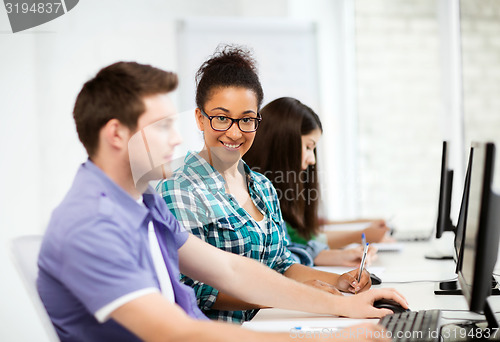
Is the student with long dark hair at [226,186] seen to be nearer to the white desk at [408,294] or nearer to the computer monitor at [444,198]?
the white desk at [408,294]

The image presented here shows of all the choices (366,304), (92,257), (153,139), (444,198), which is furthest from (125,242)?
(444,198)

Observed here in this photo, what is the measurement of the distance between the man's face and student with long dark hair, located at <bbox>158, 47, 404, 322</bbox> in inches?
14.4

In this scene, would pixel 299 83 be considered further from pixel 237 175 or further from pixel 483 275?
pixel 483 275

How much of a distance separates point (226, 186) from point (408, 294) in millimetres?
631

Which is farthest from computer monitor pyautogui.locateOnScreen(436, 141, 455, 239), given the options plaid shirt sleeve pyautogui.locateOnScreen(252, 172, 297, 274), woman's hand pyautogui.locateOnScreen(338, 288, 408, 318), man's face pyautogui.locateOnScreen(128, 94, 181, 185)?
man's face pyautogui.locateOnScreen(128, 94, 181, 185)

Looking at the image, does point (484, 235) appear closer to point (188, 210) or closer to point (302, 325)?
point (302, 325)

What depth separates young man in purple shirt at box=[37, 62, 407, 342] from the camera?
2.75 ft

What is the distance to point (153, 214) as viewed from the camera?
112 cm

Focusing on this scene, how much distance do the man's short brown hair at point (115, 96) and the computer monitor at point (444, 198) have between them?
1.19m

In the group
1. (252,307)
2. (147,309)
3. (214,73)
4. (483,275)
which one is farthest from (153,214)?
(483,275)

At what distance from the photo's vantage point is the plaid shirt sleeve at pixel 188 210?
1.44 meters

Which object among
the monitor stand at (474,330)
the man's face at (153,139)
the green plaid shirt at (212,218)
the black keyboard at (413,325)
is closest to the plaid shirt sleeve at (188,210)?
the green plaid shirt at (212,218)

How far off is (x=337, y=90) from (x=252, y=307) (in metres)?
3.13

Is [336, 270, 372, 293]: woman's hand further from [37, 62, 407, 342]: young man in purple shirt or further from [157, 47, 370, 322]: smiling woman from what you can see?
[37, 62, 407, 342]: young man in purple shirt
